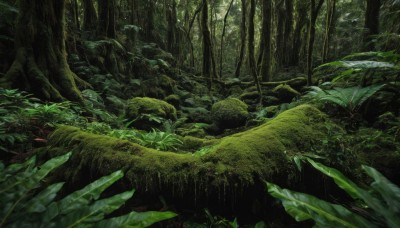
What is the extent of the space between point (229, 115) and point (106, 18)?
24.9ft

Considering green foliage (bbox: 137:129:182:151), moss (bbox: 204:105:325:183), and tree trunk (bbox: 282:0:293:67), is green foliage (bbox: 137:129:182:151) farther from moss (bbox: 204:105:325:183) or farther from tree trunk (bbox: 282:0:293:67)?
tree trunk (bbox: 282:0:293:67)

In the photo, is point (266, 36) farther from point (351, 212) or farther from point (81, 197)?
point (81, 197)

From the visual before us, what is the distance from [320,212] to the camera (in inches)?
56.4

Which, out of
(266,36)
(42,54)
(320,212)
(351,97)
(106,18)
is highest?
(106,18)

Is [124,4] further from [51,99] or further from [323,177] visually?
[323,177]

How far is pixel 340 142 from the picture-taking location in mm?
3016

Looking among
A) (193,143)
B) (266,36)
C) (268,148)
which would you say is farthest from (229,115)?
(266,36)

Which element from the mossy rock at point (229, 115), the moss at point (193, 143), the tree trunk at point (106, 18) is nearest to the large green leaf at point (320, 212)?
the moss at point (193, 143)

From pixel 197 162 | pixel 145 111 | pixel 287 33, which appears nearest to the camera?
pixel 197 162

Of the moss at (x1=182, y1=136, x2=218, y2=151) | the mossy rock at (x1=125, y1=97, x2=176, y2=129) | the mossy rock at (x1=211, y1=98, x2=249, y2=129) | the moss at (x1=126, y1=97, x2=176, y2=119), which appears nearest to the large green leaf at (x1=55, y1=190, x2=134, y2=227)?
the moss at (x1=182, y1=136, x2=218, y2=151)

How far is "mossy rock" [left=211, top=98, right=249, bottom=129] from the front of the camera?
827cm

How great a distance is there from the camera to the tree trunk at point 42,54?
5.31 meters

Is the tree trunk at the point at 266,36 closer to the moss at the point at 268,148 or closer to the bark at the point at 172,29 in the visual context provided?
the bark at the point at 172,29

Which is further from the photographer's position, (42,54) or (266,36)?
(266,36)
